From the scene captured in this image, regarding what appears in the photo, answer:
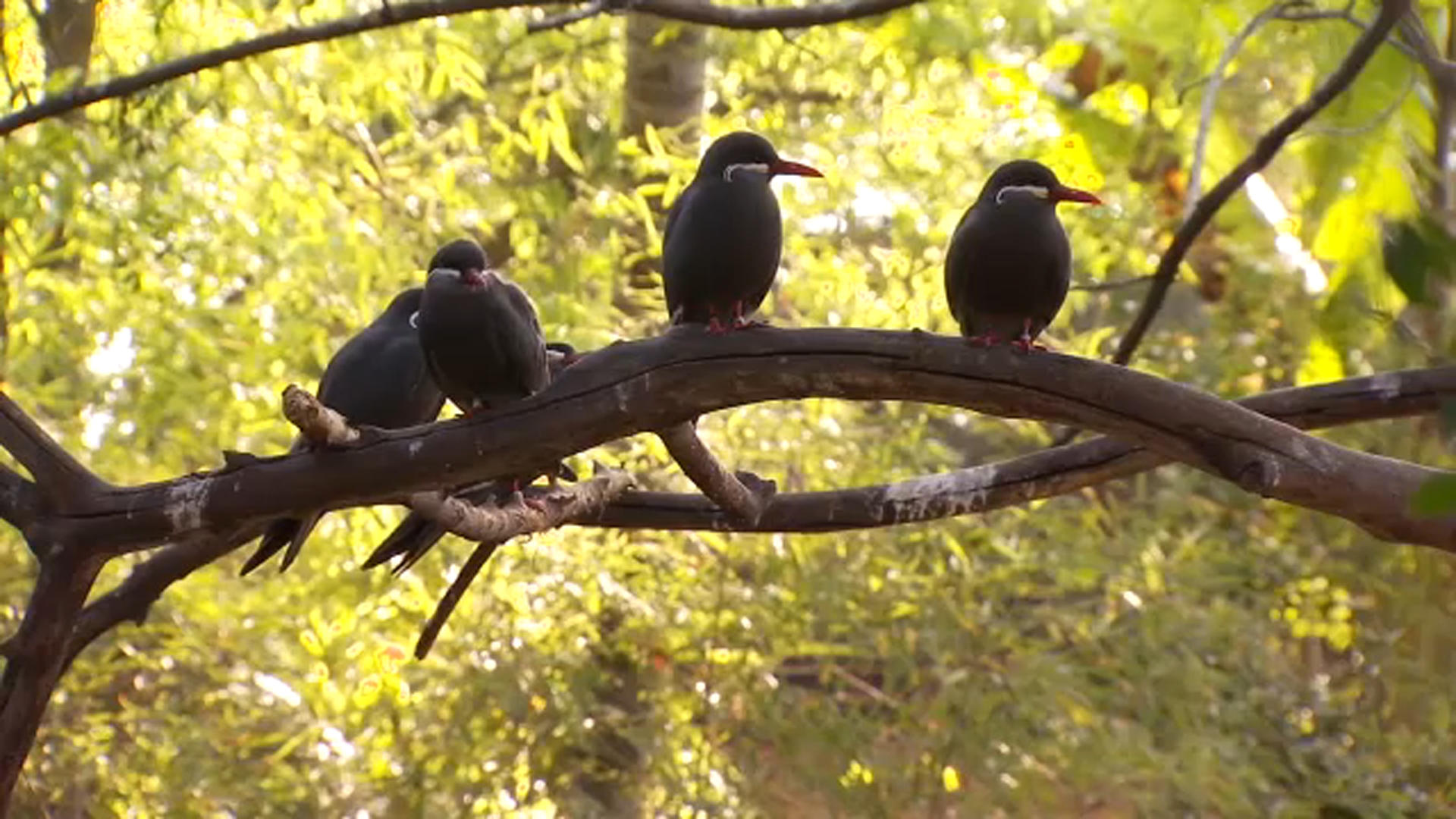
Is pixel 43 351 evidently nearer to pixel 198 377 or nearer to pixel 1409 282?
pixel 198 377

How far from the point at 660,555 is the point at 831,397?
8.02ft

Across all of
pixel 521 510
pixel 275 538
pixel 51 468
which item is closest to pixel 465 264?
pixel 521 510

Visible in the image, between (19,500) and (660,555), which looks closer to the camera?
(19,500)

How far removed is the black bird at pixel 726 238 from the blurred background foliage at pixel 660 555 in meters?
1.54

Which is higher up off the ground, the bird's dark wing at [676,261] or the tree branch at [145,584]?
the bird's dark wing at [676,261]

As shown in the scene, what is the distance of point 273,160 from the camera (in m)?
4.55

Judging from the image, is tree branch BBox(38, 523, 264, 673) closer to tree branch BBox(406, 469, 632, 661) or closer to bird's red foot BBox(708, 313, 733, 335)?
tree branch BBox(406, 469, 632, 661)

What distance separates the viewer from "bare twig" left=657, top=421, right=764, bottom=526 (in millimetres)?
2461

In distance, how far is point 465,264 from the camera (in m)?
2.41

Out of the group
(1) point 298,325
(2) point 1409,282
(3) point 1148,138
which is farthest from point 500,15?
(2) point 1409,282

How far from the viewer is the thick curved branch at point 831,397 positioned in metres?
2.21

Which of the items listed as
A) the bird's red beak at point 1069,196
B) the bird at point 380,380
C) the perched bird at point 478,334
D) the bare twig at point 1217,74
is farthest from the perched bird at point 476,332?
the bare twig at point 1217,74

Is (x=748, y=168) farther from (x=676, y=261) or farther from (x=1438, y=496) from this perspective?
(x=1438, y=496)

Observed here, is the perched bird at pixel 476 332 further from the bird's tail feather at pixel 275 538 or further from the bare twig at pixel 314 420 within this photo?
the bird's tail feather at pixel 275 538
